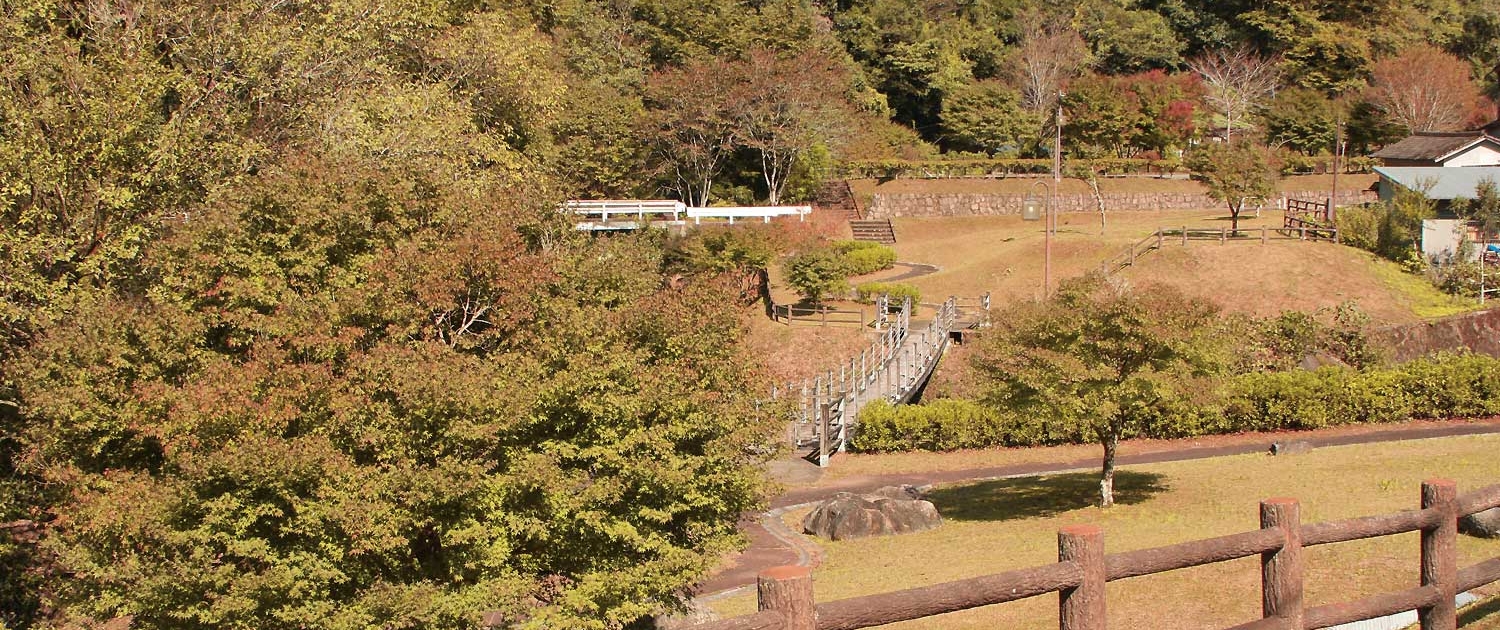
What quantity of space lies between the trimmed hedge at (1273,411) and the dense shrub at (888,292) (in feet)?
38.0

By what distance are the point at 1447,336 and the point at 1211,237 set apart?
996cm

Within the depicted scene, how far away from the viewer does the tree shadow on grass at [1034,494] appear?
21.2 m

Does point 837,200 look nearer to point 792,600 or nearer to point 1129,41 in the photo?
point 1129,41

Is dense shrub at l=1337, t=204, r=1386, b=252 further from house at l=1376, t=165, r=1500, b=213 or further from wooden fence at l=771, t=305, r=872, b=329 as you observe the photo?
wooden fence at l=771, t=305, r=872, b=329

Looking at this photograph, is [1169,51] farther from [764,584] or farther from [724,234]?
[764,584]

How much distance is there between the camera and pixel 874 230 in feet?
187

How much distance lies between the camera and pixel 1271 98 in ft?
237

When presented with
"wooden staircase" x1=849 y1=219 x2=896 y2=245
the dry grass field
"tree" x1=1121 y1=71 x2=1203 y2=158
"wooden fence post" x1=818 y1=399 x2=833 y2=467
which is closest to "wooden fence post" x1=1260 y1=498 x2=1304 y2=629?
"wooden fence post" x1=818 y1=399 x2=833 y2=467

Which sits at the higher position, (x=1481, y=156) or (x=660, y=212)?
(x=1481, y=156)

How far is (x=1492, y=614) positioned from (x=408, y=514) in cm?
878

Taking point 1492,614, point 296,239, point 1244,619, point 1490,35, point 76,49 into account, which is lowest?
point 1244,619

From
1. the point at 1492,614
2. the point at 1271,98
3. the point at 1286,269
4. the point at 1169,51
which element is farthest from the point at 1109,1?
the point at 1492,614

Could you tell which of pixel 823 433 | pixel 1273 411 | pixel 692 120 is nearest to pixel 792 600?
pixel 823 433

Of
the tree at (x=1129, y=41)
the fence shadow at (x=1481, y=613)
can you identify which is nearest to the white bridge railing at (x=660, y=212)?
the fence shadow at (x=1481, y=613)
